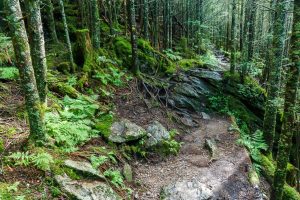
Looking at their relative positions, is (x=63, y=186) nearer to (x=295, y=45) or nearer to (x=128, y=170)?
(x=128, y=170)

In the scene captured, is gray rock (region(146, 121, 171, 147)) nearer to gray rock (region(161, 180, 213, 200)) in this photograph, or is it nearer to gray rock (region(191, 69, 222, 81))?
gray rock (region(161, 180, 213, 200))

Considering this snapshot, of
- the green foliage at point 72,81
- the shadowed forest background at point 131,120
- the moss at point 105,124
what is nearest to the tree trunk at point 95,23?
the shadowed forest background at point 131,120

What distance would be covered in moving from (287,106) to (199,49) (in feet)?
61.1

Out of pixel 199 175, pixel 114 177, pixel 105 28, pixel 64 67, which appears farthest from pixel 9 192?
pixel 105 28

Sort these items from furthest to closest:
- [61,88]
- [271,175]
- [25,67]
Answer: [271,175] → [61,88] → [25,67]

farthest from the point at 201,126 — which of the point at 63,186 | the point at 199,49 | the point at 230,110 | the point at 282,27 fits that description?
the point at 199,49

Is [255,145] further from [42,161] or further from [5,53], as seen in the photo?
[5,53]

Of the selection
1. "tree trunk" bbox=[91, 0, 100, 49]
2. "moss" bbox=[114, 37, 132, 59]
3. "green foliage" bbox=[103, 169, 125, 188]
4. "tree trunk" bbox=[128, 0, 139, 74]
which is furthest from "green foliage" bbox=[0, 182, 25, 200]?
"moss" bbox=[114, 37, 132, 59]

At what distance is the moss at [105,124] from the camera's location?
8.33m

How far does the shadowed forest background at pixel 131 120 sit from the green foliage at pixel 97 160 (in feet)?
0.18

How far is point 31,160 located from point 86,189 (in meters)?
1.22

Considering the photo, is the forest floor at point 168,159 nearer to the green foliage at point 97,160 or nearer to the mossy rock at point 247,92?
the green foliage at point 97,160

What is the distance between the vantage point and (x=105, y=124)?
8672mm

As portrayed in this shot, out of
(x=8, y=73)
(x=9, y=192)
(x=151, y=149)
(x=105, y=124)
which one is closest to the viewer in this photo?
(x=9, y=192)
